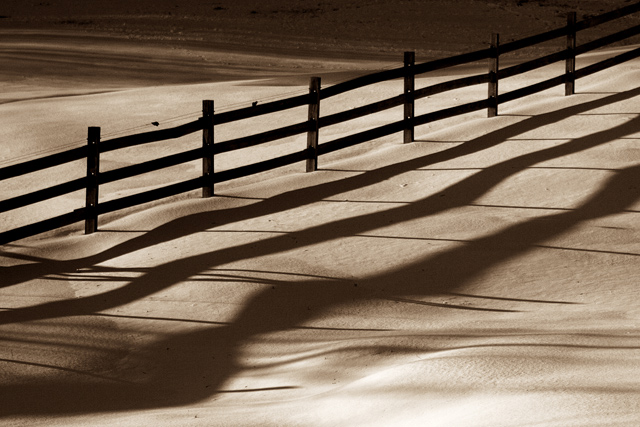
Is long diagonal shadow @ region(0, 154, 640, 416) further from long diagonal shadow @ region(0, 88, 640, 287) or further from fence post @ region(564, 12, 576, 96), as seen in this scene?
fence post @ region(564, 12, 576, 96)

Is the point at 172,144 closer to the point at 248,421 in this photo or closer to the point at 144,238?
the point at 144,238

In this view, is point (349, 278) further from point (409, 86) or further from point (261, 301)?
point (409, 86)

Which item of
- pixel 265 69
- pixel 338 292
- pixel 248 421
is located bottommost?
pixel 248 421

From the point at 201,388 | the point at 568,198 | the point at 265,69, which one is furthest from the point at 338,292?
the point at 265,69

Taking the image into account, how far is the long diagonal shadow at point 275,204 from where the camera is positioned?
7848 millimetres

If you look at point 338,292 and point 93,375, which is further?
point 338,292

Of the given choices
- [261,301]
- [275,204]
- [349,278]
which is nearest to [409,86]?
[275,204]

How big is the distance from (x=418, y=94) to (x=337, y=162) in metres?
1.25

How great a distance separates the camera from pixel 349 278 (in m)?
7.08

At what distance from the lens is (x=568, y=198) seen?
28.4 feet

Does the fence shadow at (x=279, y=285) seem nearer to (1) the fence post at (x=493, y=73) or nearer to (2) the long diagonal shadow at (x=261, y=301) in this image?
(2) the long diagonal shadow at (x=261, y=301)

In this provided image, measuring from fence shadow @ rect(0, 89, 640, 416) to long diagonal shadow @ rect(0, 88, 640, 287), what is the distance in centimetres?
1

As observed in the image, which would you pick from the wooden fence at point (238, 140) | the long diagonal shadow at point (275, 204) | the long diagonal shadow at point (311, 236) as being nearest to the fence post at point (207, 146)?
the wooden fence at point (238, 140)

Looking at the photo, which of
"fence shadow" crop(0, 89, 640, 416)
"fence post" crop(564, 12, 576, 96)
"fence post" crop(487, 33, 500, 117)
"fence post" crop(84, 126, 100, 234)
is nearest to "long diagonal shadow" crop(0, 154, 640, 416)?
"fence shadow" crop(0, 89, 640, 416)
